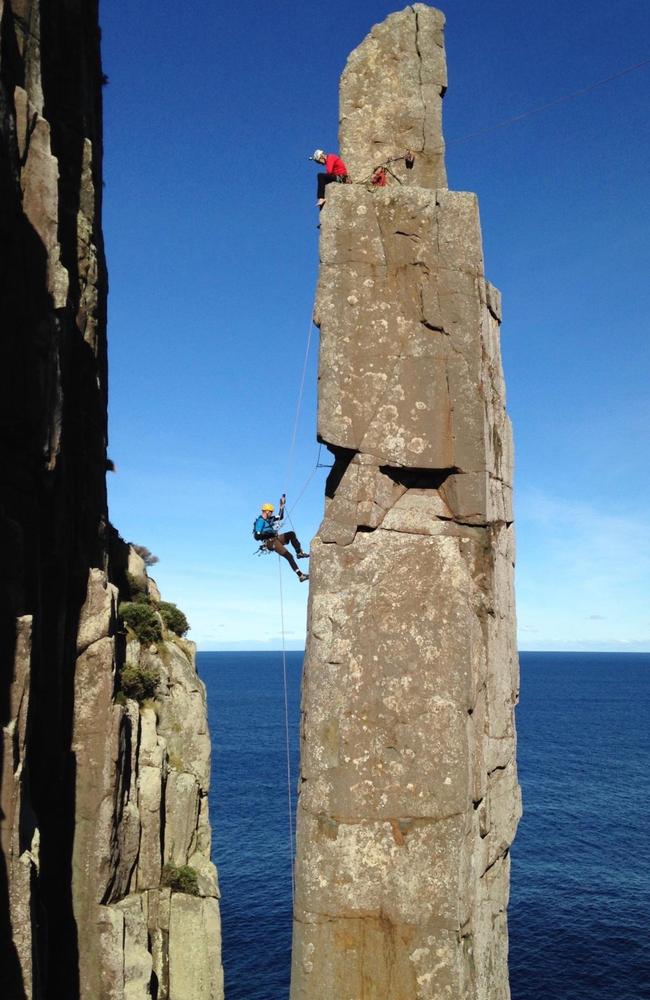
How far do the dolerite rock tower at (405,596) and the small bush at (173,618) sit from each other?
28.4 m

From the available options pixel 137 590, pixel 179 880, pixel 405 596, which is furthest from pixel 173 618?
pixel 405 596

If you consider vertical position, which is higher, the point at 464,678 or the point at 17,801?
the point at 464,678

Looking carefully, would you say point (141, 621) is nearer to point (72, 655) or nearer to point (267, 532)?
point (72, 655)

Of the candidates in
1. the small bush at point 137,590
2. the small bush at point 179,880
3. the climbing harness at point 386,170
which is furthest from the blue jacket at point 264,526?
the small bush at point 137,590

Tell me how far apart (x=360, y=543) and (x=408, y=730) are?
90.9 inches

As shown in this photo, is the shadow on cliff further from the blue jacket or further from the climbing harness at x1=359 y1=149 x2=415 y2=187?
the climbing harness at x1=359 y1=149 x2=415 y2=187

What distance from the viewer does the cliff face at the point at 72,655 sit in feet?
63.9

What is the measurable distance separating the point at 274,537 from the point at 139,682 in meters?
17.5

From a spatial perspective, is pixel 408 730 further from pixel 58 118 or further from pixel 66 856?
pixel 58 118

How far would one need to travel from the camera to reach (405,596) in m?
10.6

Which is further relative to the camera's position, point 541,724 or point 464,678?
point 541,724

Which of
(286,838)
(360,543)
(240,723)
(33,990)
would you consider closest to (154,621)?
(33,990)

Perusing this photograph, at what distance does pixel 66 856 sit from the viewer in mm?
26359

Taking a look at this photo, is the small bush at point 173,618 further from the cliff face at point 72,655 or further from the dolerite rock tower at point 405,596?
the dolerite rock tower at point 405,596
